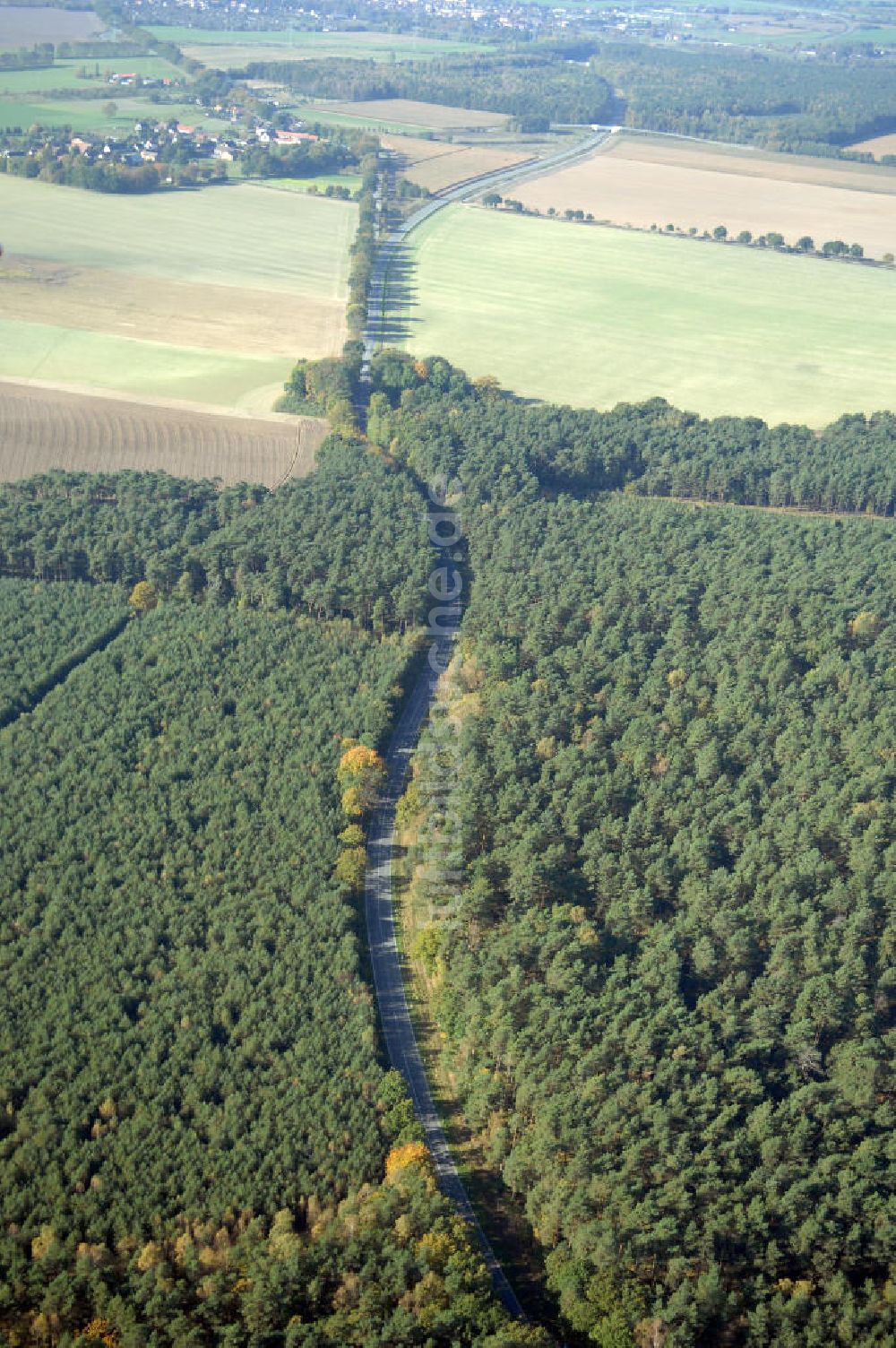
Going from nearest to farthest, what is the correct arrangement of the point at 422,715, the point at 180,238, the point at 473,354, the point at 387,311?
the point at 422,715 → the point at 473,354 → the point at 387,311 → the point at 180,238

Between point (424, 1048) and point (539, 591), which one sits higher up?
point (539, 591)

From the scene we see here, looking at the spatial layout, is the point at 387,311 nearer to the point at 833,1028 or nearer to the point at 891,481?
the point at 891,481

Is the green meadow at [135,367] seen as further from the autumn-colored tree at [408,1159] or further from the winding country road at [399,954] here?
the autumn-colored tree at [408,1159]

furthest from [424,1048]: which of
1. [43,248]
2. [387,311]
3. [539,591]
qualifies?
[43,248]

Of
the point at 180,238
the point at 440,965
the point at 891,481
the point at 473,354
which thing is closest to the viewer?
the point at 440,965

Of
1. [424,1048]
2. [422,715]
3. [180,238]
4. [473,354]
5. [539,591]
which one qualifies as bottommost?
[424,1048]

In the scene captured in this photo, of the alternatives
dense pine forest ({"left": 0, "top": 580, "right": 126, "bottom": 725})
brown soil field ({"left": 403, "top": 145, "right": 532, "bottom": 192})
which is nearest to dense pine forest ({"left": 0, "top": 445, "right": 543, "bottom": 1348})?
dense pine forest ({"left": 0, "top": 580, "right": 126, "bottom": 725})

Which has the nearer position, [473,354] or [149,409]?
[149,409]

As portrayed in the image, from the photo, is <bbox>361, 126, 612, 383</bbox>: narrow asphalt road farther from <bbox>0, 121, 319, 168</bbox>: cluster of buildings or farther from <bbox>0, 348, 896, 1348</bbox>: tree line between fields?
<bbox>0, 348, 896, 1348</bbox>: tree line between fields
